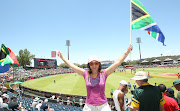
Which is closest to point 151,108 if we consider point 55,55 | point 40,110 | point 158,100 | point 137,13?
point 158,100

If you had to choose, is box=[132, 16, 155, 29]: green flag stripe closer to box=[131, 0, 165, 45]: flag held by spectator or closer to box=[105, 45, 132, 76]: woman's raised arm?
box=[131, 0, 165, 45]: flag held by spectator

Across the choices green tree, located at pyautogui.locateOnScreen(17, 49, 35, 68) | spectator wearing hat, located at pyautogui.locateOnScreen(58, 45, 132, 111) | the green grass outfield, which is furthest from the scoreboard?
spectator wearing hat, located at pyautogui.locateOnScreen(58, 45, 132, 111)

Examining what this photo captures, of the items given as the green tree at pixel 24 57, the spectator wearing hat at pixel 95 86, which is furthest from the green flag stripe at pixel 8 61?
the green tree at pixel 24 57

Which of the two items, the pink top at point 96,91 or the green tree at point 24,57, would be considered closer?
the pink top at point 96,91

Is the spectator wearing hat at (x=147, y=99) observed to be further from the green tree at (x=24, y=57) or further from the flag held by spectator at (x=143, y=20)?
the green tree at (x=24, y=57)

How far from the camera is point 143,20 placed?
16.4 ft

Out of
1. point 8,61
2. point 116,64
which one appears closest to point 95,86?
point 116,64

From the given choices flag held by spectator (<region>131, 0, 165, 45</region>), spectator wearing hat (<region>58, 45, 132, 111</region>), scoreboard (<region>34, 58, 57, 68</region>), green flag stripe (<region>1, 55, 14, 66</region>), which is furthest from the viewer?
scoreboard (<region>34, 58, 57, 68</region>)

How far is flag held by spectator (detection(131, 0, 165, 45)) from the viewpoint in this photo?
16.1 feet

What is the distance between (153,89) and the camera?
83.8 inches

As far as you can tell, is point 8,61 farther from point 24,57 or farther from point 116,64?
point 24,57

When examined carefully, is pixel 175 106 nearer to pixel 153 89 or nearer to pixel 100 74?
pixel 153 89

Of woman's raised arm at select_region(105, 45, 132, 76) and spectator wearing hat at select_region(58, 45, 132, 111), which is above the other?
woman's raised arm at select_region(105, 45, 132, 76)

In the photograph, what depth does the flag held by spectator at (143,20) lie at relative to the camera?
16.1ft
